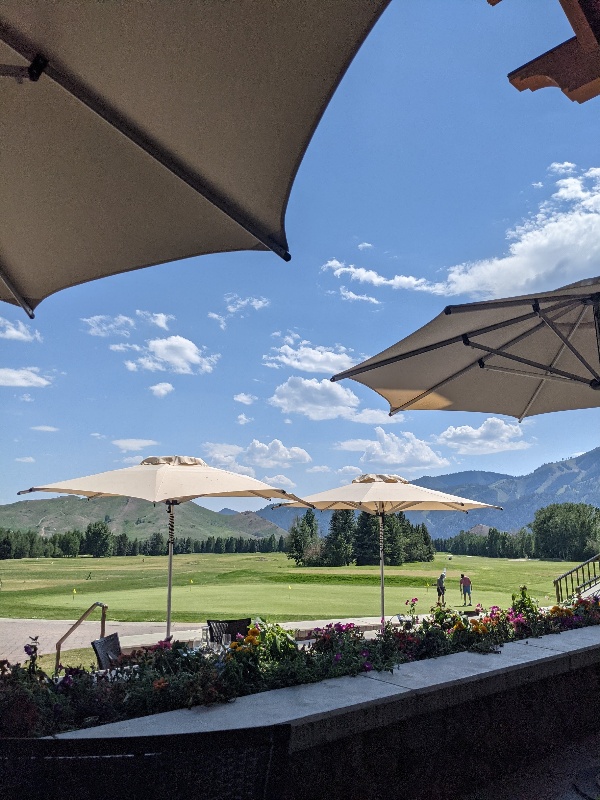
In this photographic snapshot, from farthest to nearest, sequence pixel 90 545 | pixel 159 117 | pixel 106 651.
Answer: pixel 90 545 < pixel 106 651 < pixel 159 117

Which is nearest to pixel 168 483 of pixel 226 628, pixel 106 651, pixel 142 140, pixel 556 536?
pixel 106 651

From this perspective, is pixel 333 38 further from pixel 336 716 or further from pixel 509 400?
pixel 509 400

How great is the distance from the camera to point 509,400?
6809 millimetres

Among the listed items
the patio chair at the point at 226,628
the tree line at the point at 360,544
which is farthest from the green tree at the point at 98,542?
the patio chair at the point at 226,628

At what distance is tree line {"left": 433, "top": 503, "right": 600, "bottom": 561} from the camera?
83.4 meters

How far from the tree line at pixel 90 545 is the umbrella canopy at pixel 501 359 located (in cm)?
8492

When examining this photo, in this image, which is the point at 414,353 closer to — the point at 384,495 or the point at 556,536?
the point at 384,495

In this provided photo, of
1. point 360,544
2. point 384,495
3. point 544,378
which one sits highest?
point 544,378

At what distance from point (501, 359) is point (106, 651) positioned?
539cm

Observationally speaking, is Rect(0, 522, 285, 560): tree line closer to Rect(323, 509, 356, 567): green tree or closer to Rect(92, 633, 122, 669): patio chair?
Rect(323, 509, 356, 567): green tree

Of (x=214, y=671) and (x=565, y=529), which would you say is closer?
(x=214, y=671)

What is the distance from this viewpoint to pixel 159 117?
267 centimetres

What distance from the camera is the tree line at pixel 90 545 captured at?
291 ft

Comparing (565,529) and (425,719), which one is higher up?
(425,719)
